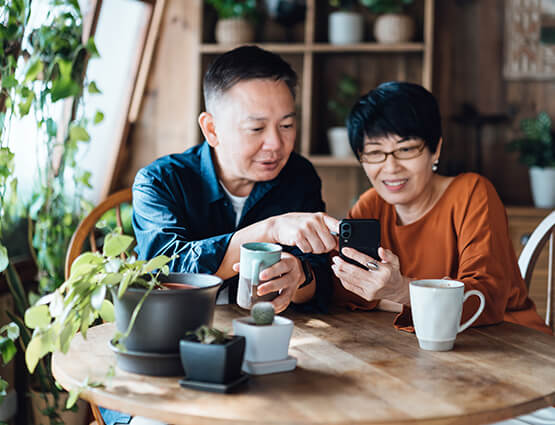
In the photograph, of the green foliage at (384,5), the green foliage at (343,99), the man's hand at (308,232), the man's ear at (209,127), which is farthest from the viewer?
the green foliage at (343,99)

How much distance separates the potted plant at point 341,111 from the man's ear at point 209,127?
155 centimetres

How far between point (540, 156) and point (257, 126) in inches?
78.5

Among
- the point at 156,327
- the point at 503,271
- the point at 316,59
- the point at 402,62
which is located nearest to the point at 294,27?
the point at 316,59

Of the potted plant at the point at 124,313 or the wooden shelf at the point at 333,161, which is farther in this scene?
the wooden shelf at the point at 333,161

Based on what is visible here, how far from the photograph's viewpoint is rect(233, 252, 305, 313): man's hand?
1.27 m

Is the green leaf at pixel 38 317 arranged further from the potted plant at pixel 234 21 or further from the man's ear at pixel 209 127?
the potted plant at pixel 234 21

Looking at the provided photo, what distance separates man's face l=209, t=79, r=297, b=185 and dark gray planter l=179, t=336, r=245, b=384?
0.78 metres

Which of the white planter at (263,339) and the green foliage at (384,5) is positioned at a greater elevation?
the green foliage at (384,5)

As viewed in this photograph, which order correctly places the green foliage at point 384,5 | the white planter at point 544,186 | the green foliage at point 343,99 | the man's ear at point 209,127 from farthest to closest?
the green foliage at point 343,99, the green foliage at point 384,5, the white planter at point 544,186, the man's ear at point 209,127

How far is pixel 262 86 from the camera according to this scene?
5.27ft

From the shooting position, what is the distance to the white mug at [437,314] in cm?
111

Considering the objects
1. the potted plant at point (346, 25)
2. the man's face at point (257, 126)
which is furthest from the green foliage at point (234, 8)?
the man's face at point (257, 126)

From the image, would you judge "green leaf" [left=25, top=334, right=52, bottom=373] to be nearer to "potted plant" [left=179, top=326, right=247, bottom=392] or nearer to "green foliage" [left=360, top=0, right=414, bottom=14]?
"potted plant" [left=179, top=326, right=247, bottom=392]

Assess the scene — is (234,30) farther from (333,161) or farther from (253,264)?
(253,264)
